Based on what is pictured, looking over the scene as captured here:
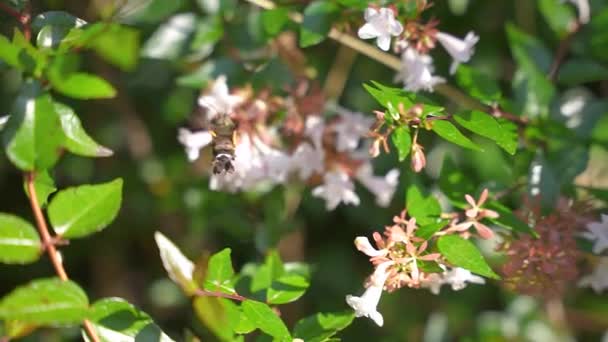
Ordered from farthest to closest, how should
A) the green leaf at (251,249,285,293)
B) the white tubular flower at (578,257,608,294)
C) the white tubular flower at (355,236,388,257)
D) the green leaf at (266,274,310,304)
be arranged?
the white tubular flower at (578,257,608,294) < the green leaf at (251,249,285,293) < the green leaf at (266,274,310,304) < the white tubular flower at (355,236,388,257)

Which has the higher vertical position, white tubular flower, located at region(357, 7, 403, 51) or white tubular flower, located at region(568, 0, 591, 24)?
white tubular flower, located at region(357, 7, 403, 51)

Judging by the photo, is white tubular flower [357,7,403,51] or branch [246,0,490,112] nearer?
white tubular flower [357,7,403,51]

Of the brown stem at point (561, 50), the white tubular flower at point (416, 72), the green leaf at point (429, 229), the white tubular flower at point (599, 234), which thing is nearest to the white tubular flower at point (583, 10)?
the brown stem at point (561, 50)

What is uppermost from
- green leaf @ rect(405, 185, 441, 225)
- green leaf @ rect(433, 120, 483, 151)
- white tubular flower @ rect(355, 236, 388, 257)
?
green leaf @ rect(433, 120, 483, 151)

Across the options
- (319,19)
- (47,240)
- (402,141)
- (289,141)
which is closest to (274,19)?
(319,19)

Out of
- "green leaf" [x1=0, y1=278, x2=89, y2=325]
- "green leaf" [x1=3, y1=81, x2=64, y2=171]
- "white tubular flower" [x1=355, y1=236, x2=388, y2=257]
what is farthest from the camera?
"white tubular flower" [x1=355, y1=236, x2=388, y2=257]

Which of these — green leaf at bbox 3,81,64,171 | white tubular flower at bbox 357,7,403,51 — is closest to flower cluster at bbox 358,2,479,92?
white tubular flower at bbox 357,7,403,51

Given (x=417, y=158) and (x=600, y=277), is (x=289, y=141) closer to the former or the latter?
(x=417, y=158)

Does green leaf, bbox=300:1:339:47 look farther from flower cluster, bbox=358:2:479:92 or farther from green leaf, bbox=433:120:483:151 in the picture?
green leaf, bbox=433:120:483:151
